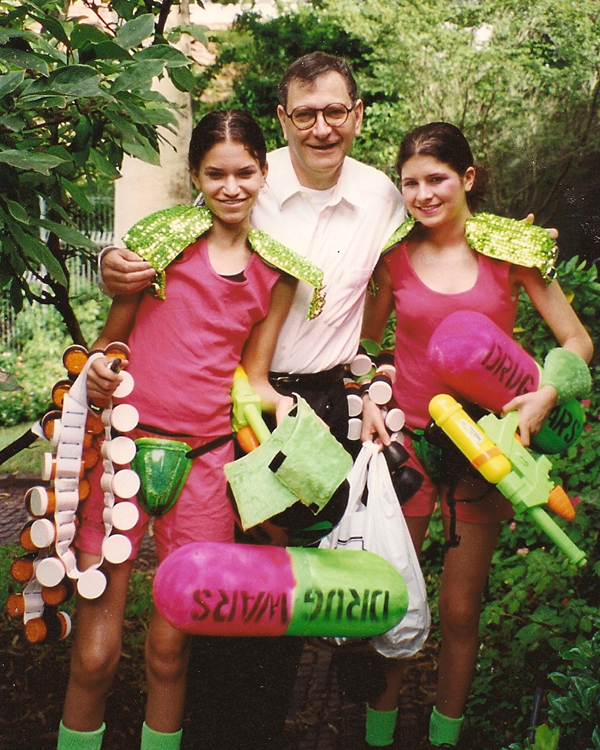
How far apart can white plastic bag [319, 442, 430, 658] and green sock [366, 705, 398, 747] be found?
42 cm

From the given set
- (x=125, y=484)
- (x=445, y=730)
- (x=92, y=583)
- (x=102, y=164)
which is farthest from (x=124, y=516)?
(x=445, y=730)

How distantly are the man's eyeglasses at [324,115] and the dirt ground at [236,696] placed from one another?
5.38 ft

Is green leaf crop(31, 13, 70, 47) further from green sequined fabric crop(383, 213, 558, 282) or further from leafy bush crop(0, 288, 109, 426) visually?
leafy bush crop(0, 288, 109, 426)

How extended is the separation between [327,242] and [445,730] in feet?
5.46

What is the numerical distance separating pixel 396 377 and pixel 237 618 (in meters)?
1.01

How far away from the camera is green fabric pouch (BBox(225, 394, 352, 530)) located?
6.12ft

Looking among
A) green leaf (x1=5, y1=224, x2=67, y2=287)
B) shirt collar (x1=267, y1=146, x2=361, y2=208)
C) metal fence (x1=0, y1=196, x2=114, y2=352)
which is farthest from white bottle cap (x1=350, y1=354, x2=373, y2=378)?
metal fence (x1=0, y1=196, x2=114, y2=352)

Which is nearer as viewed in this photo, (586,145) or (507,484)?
(507,484)

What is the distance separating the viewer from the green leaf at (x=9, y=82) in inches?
63.5

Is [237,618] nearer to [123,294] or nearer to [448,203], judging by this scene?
[123,294]

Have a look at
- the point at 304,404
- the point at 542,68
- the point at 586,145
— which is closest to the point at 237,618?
the point at 304,404

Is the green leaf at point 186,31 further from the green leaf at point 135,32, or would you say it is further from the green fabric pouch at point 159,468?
the green fabric pouch at point 159,468

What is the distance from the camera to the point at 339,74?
2.29 meters

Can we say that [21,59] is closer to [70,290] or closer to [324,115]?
[324,115]
